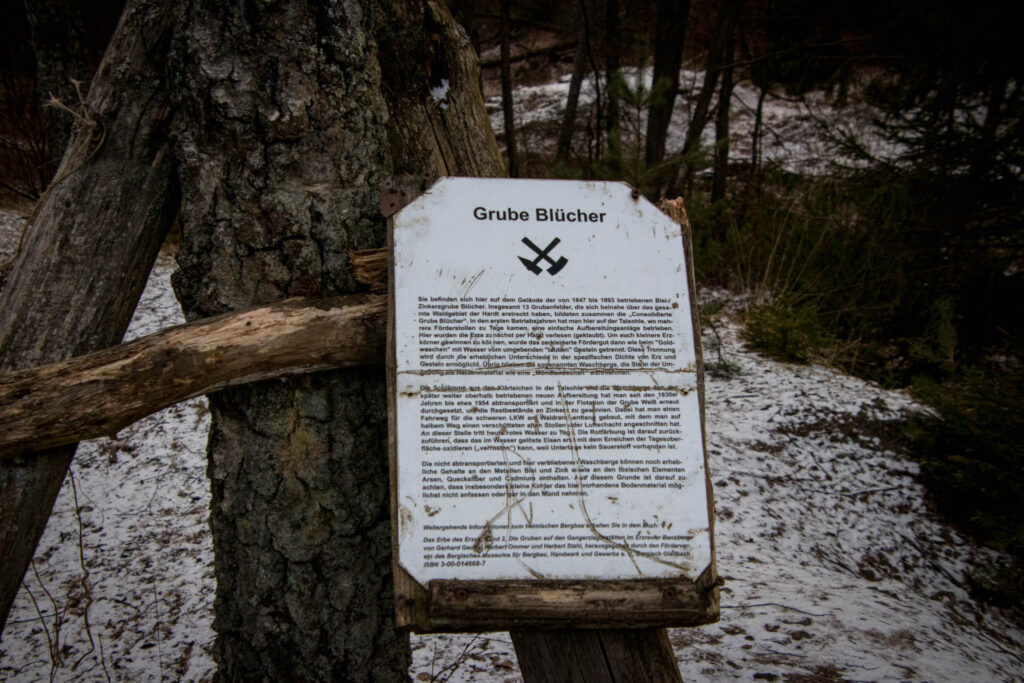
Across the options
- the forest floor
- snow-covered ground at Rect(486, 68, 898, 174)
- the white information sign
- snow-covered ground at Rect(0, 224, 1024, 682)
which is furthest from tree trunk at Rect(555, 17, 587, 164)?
the white information sign

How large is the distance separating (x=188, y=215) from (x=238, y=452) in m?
0.57

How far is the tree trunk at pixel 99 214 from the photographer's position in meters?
1.50

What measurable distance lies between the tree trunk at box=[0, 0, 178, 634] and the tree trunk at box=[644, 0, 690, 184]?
170 inches

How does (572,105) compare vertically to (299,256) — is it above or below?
above

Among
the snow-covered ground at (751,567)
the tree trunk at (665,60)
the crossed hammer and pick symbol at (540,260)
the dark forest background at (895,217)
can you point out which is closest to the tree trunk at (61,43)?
the dark forest background at (895,217)

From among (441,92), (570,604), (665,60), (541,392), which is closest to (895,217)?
(665,60)

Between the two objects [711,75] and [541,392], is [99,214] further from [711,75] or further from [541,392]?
[711,75]

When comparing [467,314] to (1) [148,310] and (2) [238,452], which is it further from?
(1) [148,310]

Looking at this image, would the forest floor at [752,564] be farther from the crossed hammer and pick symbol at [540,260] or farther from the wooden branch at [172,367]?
the crossed hammer and pick symbol at [540,260]

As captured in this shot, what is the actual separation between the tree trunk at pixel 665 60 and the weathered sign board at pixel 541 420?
4.17 metres

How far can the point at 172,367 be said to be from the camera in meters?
1.34

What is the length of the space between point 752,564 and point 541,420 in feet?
6.15

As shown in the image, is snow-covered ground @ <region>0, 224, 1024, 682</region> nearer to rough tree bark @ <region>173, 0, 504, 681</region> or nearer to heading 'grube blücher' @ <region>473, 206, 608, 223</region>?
rough tree bark @ <region>173, 0, 504, 681</region>

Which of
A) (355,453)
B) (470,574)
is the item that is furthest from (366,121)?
(470,574)
